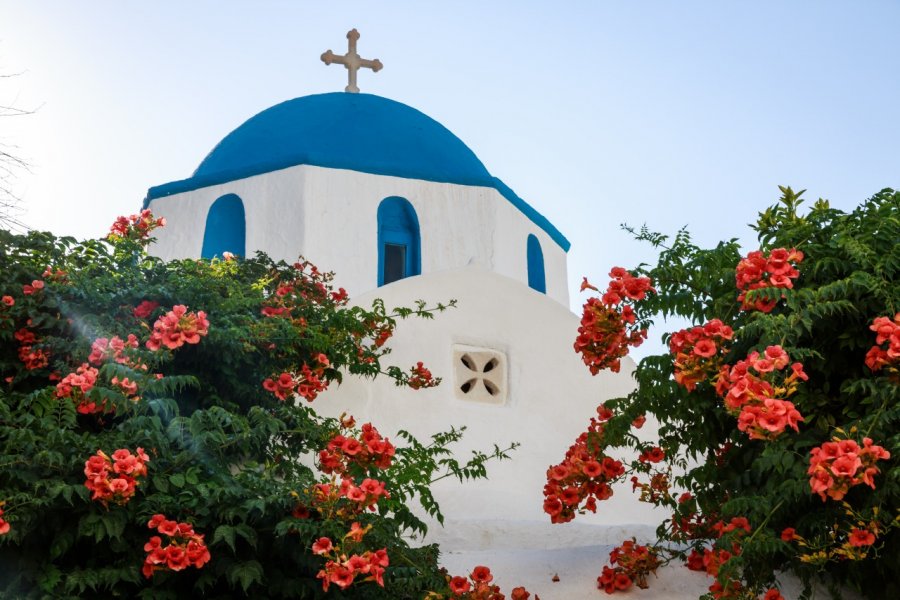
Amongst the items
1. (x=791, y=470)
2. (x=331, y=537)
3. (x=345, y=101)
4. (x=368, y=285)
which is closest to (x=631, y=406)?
(x=791, y=470)

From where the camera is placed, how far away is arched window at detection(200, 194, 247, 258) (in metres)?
9.93

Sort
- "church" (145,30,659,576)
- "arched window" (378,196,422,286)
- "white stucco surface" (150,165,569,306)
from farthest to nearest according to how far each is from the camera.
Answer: "arched window" (378,196,422,286), "white stucco surface" (150,165,569,306), "church" (145,30,659,576)

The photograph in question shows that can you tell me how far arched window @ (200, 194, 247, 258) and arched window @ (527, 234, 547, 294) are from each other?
99.3 inches

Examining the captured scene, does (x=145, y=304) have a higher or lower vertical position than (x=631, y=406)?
higher

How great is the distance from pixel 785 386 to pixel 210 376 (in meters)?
2.80

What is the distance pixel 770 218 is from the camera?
16.3 feet

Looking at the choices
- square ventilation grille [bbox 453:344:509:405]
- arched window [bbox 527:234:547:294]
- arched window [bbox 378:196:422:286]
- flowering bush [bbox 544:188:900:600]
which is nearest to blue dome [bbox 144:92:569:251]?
arched window [bbox 527:234:547:294]

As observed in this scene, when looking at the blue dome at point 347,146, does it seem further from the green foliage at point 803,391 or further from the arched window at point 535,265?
the green foliage at point 803,391

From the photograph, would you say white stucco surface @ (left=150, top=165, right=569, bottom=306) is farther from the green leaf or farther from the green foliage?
the green leaf

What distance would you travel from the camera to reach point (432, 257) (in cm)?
991

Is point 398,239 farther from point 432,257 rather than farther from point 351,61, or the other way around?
point 351,61

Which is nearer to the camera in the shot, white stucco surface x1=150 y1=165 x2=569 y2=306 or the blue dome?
white stucco surface x1=150 y1=165 x2=569 y2=306

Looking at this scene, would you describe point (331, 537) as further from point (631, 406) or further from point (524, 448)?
point (524, 448)

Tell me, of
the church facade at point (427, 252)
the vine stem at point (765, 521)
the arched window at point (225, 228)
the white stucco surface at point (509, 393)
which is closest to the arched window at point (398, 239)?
the church facade at point (427, 252)
